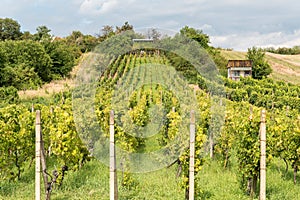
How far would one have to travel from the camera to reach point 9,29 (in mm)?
55688

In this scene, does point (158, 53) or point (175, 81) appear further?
point (175, 81)

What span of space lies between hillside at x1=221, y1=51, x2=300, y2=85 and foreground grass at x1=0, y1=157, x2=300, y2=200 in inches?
1649

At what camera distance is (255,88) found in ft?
103

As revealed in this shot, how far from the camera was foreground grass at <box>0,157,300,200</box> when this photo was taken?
8.21 metres

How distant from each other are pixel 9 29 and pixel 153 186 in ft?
171

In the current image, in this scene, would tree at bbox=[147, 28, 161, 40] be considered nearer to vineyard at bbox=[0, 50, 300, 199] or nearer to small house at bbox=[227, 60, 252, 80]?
vineyard at bbox=[0, 50, 300, 199]

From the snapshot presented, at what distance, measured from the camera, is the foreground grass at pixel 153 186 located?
8.21m

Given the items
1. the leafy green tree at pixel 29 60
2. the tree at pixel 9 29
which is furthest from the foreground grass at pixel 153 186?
the tree at pixel 9 29

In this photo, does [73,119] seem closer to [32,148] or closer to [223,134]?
[32,148]

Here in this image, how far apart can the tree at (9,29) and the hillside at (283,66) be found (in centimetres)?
3065

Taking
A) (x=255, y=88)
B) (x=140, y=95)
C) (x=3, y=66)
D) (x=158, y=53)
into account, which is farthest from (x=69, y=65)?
(x=158, y=53)

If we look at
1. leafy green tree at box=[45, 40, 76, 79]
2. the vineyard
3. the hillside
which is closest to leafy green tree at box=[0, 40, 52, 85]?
leafy green tree at box=[45, 40, 76, 79]

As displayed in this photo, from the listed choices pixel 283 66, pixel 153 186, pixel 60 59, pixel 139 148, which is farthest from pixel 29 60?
pixel 283 66

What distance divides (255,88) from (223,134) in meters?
21.1
